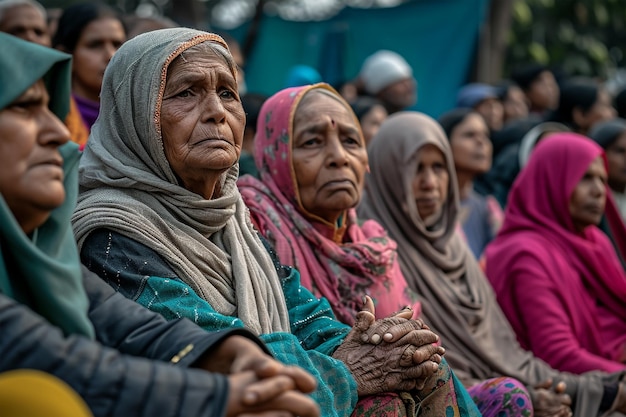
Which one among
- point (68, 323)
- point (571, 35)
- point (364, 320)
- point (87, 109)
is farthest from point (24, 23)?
point (571, 35)

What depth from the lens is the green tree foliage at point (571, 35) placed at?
46.5ft

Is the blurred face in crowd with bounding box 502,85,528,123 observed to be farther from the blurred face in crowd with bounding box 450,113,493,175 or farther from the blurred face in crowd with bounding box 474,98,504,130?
the blurred face in crowd with bounding box 450,113,493,175

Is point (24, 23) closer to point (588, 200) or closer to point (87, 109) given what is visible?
point (87, 109)

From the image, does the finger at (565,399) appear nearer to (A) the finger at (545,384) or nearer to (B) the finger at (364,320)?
(A) the finger at (545,384)

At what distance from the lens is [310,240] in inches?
173

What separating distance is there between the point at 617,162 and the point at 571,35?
7317 mm

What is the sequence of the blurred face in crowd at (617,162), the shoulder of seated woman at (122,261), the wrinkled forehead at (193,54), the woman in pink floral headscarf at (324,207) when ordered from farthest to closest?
the blurred face in crowd at (617,162) → the woman in pink floral headscarf at (324,207) → the wrinkled forehead at (193,54) → the shoulder of seated woman at (122,261)

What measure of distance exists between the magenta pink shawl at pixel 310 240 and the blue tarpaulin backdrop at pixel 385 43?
19.4 feet

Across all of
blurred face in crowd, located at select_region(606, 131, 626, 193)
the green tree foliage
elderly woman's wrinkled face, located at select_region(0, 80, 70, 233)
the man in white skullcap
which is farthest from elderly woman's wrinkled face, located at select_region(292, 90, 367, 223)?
the green tree foliage

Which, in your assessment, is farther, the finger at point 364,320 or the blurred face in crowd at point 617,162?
the blurred face in crowd at point 617,162

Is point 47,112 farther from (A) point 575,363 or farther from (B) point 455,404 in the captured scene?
(A) point 575,363

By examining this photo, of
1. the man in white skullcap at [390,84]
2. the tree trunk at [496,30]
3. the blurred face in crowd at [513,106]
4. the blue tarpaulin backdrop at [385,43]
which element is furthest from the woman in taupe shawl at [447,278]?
the tree trunk at [496,30]

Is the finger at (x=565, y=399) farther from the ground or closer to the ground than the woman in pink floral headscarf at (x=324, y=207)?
closer to the ground

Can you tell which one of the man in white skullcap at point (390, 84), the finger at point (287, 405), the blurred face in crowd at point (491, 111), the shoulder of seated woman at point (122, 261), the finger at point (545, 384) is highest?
the finger at point (287, 405)
